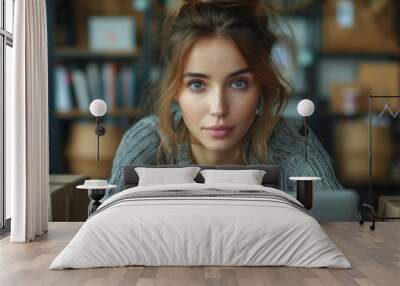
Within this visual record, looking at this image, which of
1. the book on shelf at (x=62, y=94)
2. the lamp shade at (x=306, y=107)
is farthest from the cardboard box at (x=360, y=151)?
the book on shelf at (x=62, y=94)

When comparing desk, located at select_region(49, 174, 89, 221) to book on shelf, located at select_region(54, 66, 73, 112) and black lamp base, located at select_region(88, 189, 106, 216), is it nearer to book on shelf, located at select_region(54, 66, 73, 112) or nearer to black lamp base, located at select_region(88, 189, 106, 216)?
black lamp base, located at select_region(88, 189, 106, 216)

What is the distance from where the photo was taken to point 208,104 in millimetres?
6625

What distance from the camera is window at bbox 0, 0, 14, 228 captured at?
6.00 meters

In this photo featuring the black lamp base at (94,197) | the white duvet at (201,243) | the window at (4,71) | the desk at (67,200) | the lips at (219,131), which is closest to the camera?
the white duvet at (201,243)

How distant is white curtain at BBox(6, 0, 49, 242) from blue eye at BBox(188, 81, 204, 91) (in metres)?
1.60

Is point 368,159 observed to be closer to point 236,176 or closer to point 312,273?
point 236,176

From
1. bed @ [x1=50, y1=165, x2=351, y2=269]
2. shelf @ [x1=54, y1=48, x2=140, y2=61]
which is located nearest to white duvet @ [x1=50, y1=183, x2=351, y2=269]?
bed @ [x1=50, y1=165, x2=351, y2=269]

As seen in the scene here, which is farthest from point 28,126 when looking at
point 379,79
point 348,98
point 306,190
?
point 379,79

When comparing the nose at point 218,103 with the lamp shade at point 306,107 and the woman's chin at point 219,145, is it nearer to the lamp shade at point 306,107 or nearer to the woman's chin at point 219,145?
the woman's chin at point 219,145

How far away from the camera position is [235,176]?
6211 millimetres

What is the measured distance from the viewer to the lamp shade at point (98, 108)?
6.61 metres

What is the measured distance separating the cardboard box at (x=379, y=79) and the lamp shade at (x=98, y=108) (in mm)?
2915

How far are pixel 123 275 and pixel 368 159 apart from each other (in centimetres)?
382

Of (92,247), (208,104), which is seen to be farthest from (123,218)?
(208,104)
